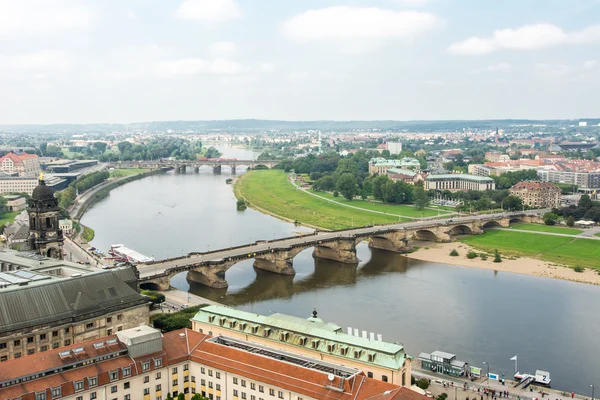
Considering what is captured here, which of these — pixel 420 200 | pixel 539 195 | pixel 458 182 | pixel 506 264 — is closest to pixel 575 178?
pixel 458 182

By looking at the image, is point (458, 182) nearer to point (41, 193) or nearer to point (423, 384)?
point (41, 193)

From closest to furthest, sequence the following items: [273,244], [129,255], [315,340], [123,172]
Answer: [315,340] < [129,255] < [273,244] < [123,172]

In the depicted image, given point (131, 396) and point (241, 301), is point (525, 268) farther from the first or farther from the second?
point (131, 396)

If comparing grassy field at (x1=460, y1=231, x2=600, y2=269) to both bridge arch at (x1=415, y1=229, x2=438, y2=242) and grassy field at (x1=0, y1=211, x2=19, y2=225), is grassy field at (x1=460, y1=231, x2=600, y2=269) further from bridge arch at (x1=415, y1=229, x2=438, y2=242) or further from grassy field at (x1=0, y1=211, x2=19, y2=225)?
grassy field at (x1=0, y1=211, x2=19, y2=225)

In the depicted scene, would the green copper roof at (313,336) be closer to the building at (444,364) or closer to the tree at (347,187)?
the building at (444,364)

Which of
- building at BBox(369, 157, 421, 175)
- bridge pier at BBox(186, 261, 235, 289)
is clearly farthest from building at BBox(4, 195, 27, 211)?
building at BBox(369, 157, 421, 175)

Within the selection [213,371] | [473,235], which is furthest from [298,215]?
[213,371]
